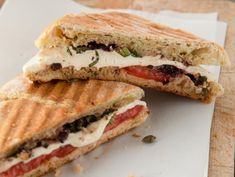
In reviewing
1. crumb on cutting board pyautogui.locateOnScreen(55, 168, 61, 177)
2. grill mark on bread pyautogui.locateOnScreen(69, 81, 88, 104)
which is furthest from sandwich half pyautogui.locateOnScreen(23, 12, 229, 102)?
crumb on cutting board pyautogui.locateOnScreen(55, 168, 61, 177)

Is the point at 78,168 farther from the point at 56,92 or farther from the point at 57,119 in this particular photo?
the point at 56,92

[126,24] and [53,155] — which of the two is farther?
[126,24]

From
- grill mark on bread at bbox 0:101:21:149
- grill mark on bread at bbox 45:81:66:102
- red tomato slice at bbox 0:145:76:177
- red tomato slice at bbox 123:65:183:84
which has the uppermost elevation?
red tomato slice at bbox 123:65:183:84

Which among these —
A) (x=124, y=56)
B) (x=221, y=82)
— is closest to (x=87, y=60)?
(x=124, y=56)

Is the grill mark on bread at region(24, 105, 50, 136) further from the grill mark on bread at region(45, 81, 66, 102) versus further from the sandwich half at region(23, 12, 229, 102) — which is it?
the sandwich half at region(23, 12, 229, 102)

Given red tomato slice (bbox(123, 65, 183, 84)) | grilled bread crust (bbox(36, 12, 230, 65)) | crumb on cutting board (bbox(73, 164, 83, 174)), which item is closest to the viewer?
crumb on cutting board (bbox(73, 164, 83, 174))

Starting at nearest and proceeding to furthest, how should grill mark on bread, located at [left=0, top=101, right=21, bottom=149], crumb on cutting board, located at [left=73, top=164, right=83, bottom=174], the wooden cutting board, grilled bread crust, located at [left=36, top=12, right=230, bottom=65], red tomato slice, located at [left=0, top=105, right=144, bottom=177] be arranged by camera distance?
grill mark on bread, located at [left=0, top=101, right=21, bottom=149] < red tomato slice, located at [left=0, top=105, right=144, bottom=177] < crumb on cutting board, located at [left=73, top=164, right=83, bottom=174] < the wooden cutting board < grilled bread crust, located at [left=36, top=12, right=230, bottom=65]

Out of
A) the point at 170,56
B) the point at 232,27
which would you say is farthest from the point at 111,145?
the point at 232,27

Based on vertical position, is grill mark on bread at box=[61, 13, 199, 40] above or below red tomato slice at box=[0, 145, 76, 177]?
above

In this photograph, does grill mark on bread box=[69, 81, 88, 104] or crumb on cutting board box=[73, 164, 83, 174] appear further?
grill mark on bread box=[69, 81, 88, 104]

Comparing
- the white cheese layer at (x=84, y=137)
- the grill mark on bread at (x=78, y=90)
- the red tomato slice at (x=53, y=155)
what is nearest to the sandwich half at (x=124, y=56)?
the grill mark on bread at (x=78, y=90)
